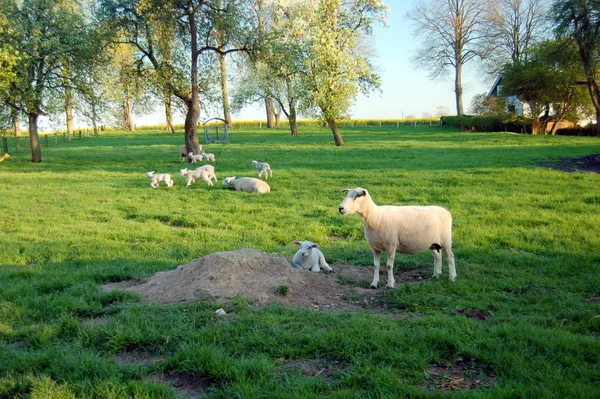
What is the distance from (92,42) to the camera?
2764 cm

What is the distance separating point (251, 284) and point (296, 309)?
3.64ft

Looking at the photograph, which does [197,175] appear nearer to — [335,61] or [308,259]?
[308,259]

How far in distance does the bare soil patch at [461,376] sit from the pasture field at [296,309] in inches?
0.9

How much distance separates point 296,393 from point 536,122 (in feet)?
170

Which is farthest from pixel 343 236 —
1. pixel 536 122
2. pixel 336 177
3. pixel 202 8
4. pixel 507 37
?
pixel 507 37

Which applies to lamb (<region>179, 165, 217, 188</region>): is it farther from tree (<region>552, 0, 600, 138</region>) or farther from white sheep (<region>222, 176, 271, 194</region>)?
tree (<region>552, 0, 600, 138</region>)

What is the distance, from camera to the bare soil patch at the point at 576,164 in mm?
21844

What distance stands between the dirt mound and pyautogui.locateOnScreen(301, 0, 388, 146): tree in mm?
28690

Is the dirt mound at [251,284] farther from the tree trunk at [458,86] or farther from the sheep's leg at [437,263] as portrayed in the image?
the tree trunk at [458,86]

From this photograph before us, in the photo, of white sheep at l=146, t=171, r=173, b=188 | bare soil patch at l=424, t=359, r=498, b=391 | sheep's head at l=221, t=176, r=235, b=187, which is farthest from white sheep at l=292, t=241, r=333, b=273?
white sheep at l=146, t=171, r=173, b=188

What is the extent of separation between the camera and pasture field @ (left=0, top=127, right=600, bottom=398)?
4867 mm

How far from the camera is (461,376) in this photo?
16.4 ft

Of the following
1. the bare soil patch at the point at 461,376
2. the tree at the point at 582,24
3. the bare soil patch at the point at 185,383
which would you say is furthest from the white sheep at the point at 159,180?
the tree at the point at 582,24

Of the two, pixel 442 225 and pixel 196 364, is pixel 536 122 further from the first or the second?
pixel 196 364
